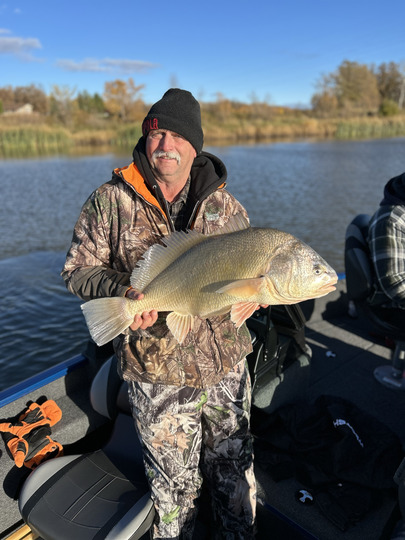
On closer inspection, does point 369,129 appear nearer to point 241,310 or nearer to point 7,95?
point 241,310

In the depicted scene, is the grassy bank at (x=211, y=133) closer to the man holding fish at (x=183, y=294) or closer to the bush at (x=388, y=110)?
the bush at (x=388, y=110)

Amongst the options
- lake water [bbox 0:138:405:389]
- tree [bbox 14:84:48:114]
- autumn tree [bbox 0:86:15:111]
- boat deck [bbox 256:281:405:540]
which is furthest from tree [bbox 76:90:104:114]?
boat deck [bbox 256:281:405:540]

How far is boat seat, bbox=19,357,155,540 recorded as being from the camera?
89.4 inches

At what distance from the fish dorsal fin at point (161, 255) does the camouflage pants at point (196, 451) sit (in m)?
0.60

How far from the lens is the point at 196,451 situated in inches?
91.4

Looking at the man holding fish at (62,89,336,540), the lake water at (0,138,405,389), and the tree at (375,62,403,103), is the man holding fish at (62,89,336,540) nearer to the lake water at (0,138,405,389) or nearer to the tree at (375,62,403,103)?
the lake water at (0,138,405,389)

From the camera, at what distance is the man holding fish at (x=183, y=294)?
1.97 m

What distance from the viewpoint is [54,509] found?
2434mm

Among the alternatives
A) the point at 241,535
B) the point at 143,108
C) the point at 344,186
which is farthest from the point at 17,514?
the point at 143,108

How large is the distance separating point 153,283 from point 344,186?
17.6 m

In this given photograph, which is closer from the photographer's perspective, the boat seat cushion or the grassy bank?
the boat seat cushion

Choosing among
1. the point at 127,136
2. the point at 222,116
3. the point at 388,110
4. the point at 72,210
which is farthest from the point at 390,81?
the point at 72,210

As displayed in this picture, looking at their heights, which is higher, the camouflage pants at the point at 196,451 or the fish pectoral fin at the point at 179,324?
the fish pectoral fin at the point at 179,324

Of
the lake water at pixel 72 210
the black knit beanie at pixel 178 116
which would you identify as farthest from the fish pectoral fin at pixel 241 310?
the lake water at pixel 72 210
